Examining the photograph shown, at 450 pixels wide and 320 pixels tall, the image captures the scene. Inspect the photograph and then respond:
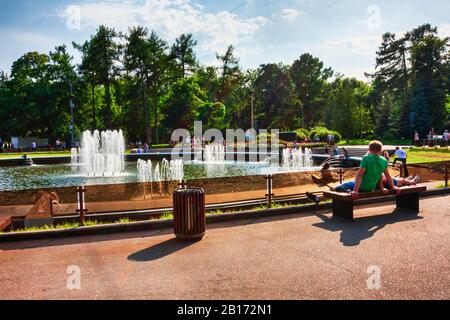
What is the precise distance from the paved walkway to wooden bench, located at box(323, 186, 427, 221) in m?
0.42

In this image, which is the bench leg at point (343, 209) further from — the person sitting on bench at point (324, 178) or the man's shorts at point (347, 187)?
the person sitting on bench at point (324, 178)

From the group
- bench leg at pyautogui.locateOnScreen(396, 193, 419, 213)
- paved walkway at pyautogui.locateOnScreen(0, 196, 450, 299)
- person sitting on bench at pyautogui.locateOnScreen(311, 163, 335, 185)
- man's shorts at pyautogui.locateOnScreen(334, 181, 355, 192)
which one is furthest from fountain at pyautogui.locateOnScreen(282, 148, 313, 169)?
paved walkway at pyautogui.locateOnScreen(0, 196, 450, 299)

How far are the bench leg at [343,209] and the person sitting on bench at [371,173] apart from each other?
285 mm

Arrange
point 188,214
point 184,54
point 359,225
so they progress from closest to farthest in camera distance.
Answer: point 188,214, point 359,225, point 184,54

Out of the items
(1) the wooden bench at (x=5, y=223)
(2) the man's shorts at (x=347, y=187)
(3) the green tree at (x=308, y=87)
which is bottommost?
(1) the wooden bench at (x=5, y=223)

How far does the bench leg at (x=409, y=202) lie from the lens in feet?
30.9

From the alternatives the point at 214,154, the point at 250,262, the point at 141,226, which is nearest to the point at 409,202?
the point at 250,262

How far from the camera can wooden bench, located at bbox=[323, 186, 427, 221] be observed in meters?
8.48

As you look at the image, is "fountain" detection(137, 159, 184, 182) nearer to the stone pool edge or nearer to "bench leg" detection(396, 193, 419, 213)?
the stone pool edge

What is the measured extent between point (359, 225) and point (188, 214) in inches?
138

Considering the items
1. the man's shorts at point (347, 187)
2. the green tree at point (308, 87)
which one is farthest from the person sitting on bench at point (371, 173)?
the green tree at point (308, 87)

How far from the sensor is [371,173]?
862cm

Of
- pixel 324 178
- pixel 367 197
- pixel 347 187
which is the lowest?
pixel 324 178

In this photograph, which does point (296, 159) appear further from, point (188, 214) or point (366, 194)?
point (188, 214)
